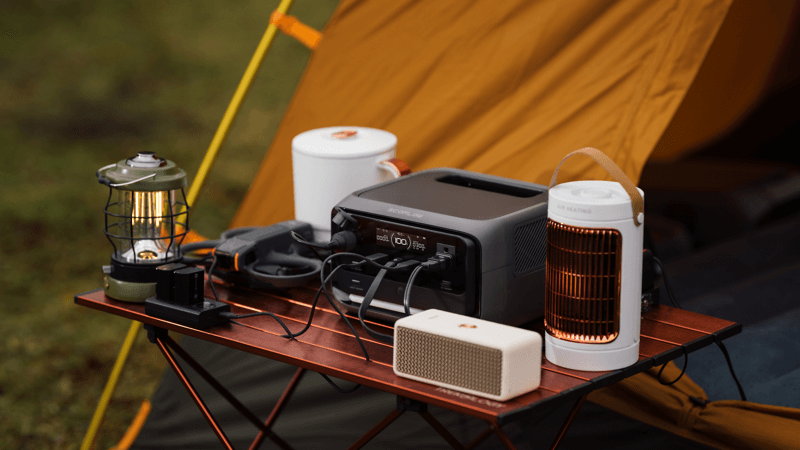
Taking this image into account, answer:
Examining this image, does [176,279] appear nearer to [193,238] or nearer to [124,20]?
[193,238]

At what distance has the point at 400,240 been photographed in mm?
1282

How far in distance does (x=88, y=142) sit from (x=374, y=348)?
4357 mm

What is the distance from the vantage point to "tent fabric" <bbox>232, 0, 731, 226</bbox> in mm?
1628

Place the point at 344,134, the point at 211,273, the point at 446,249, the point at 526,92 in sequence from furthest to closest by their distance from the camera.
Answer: the point at 526,92 < the point at 344,134 < the point at 211,273 < the point at 446,249

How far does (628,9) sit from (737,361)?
721 mm

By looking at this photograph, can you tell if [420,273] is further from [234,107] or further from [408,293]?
[234,107]

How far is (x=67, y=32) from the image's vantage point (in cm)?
662

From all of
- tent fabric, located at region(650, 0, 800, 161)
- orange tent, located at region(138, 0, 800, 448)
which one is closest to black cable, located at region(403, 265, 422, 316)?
orange tent, located at region(138, 0, 800, 448)

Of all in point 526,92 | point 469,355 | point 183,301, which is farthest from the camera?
point 526,92

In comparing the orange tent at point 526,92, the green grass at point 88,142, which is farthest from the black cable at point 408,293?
the green grass at point 88,142

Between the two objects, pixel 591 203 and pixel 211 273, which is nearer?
pixel 591 203

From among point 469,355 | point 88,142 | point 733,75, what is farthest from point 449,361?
point 88,142

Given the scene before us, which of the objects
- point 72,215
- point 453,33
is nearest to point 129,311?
point 453,33

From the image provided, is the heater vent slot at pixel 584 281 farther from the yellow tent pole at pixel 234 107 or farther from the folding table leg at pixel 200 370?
the yellow tent pole at pixel 234 107
